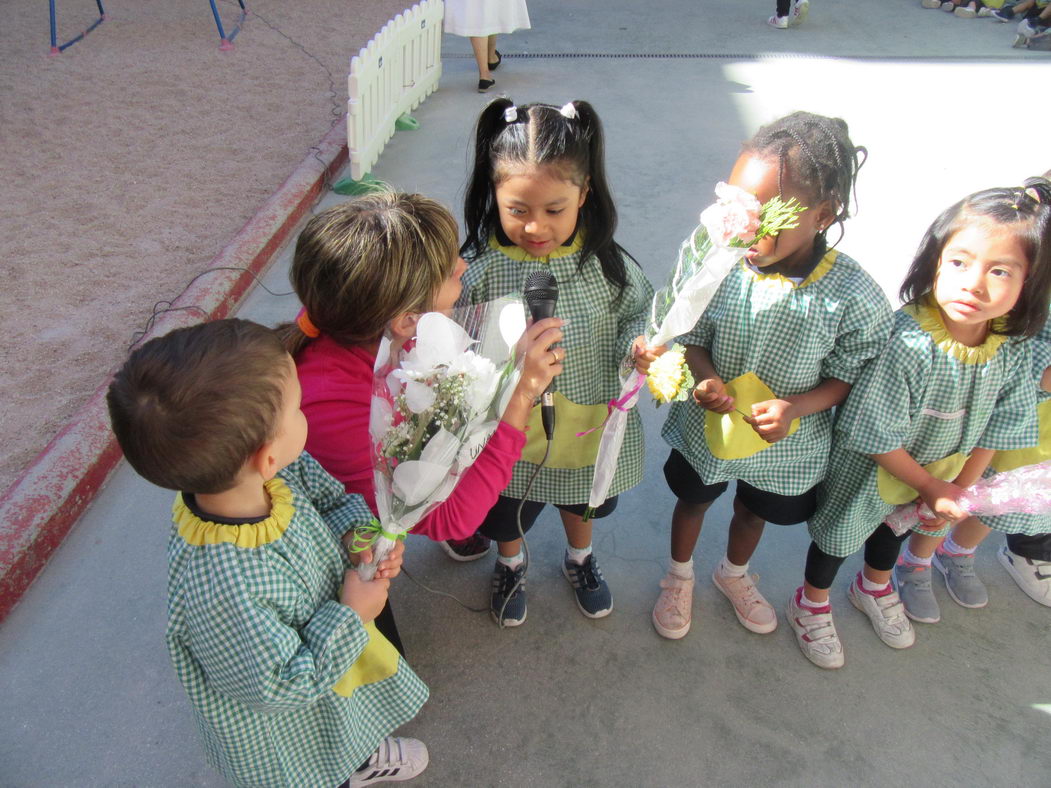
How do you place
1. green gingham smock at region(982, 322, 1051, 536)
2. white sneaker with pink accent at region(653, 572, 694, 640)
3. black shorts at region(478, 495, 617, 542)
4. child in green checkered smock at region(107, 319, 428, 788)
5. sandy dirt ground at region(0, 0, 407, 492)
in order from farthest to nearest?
sandy dirt ground at region(0, 0, 407, 492), white sneaker with pink accent at region(653, 572, 694, 640), black shorts at region(478, 495, 617, 542), green gingham smock at region(982, 322, 1051, 536), child in green checkered smock at region(107, 319, 428, 788)

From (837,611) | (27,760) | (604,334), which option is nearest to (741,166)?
(604,334)

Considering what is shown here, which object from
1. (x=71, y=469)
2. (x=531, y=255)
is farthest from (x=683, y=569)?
(x=71, y=469)

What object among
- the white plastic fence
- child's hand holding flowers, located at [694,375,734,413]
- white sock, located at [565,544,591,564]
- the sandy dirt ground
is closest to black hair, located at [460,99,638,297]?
child's hand holding flowers, located at [694,375,734,413]

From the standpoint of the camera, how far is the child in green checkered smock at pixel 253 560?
1214 millimetres

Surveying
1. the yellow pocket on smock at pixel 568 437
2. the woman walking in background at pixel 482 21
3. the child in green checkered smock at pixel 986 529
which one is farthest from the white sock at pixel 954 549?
the woman walking in background at pixel 482 21

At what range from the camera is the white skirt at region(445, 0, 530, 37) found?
588 centimetres

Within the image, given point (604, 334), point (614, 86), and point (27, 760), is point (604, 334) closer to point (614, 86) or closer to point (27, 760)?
point (27, 760)

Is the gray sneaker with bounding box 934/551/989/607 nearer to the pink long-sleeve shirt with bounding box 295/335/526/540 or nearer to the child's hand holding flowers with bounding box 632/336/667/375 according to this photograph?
the child's hand holding flowers with bounding box 632/336/667/375

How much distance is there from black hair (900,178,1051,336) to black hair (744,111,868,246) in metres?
0.27

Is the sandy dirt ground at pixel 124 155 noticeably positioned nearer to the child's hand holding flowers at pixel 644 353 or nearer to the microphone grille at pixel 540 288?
the microphone grille at pixel 540 288

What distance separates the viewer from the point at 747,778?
76.5 inches

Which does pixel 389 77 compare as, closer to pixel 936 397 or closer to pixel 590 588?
pixel 590 588

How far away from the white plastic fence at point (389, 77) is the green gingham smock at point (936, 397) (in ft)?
11.4

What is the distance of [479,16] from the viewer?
5.90 meters
